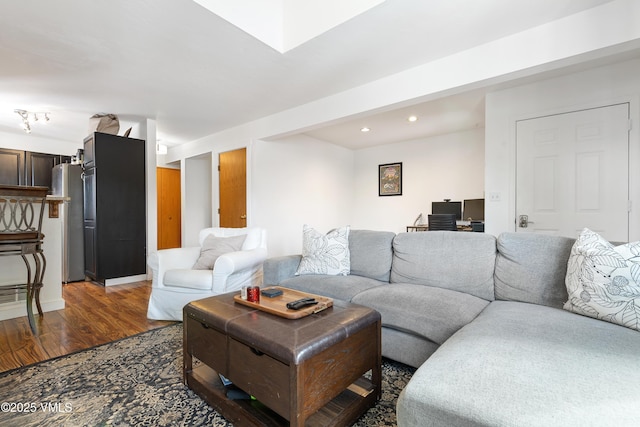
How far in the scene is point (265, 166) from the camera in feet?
14.8

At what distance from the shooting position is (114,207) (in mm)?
4074

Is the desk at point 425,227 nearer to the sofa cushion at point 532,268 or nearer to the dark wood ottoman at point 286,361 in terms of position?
the sofa cushion at point 532,268

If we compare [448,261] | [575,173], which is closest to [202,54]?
[448,261]

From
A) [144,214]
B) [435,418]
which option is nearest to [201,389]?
[435,418]

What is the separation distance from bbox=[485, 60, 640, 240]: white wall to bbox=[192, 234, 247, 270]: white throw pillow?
2.68 m

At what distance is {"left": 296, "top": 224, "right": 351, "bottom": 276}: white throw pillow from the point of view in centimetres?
249

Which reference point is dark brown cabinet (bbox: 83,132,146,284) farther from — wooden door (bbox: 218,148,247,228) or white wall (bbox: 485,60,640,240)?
white wall (bbox: 485,60,640,240)

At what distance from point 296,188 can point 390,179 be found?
1991 mm

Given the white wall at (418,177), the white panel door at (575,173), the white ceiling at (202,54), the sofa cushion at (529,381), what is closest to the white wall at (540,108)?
the white panel door at (575,173)

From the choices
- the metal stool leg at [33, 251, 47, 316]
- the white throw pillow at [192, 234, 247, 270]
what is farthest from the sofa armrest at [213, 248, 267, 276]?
the metal stool leg at [33, 251, 47, 316]

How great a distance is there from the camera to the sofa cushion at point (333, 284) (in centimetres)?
210

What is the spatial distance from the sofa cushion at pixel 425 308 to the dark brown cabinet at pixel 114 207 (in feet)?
12.0

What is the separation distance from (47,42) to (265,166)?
2602 millimetres

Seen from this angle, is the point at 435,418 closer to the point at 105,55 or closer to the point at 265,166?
the point at 105,55
